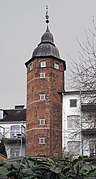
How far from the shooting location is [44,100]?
152ft

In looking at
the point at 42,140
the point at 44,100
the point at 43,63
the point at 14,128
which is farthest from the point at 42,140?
the point at 43,63

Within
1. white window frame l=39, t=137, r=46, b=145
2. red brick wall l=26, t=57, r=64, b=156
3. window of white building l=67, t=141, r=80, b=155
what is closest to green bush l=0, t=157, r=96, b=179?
window of white building l=67, t=141, r=80, b=155

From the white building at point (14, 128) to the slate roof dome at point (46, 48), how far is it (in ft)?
32.1

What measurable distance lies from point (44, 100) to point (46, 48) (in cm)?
719

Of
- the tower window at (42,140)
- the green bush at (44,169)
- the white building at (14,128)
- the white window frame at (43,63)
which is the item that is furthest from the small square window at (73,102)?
the green bush at (44,169)

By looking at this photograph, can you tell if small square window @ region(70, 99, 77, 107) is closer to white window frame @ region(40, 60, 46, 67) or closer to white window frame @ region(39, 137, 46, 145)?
white window frame @ region(40, 60, 46, 67)

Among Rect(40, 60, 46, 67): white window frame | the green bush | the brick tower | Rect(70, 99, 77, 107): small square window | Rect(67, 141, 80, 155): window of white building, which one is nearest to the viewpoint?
the green bush

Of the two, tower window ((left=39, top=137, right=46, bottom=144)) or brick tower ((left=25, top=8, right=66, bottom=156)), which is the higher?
brick tower ((left=25, top=8, right=66, bottom=156))

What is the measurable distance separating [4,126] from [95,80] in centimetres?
4045

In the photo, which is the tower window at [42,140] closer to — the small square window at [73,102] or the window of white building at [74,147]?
the window of white building at [74,147]

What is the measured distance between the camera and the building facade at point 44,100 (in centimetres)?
4528

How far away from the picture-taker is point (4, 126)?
53.6 m

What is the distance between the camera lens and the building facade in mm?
45281

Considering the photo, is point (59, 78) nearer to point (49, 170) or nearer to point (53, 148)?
point (53, 148)
